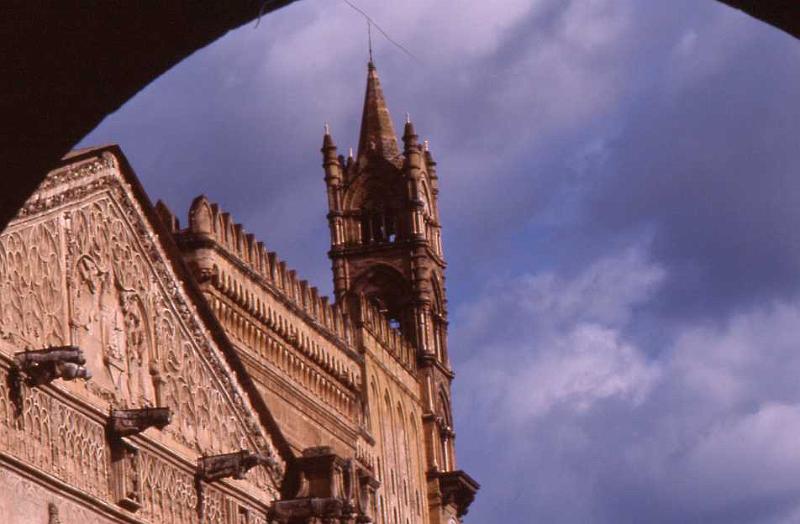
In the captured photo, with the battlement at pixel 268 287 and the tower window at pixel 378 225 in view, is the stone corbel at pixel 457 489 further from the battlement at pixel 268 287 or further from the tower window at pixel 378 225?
the tower window at pixel 378 225

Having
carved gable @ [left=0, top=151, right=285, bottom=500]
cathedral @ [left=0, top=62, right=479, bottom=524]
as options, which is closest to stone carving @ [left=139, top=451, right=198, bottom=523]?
cathedral @ [left=0, top=62, right=479, bottom=524]

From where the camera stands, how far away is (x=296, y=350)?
4088 cm

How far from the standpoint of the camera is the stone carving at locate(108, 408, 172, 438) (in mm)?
19266

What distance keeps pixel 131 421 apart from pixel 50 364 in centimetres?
202

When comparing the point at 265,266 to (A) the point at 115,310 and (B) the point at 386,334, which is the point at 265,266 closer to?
(B) the point at 386,334

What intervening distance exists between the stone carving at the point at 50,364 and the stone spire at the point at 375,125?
36.2m

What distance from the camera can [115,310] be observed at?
20016mm

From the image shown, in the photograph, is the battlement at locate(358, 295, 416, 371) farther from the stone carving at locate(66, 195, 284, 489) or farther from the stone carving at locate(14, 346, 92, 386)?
the stone carving at locate(14, 346, 92, 386)

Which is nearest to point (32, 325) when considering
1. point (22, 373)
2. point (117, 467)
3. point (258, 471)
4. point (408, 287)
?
point (22, 373)

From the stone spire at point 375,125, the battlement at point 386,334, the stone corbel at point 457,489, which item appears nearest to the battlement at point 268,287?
the battlement at point 386,334

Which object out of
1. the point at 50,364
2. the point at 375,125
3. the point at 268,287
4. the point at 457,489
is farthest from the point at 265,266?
the point at 50,364

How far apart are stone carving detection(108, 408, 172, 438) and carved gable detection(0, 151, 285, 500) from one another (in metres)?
0.18

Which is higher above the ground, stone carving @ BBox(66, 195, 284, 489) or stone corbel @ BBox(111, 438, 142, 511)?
stone carving @ BBox(66, 195, 284, 489)

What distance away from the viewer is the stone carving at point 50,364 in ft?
56.4
